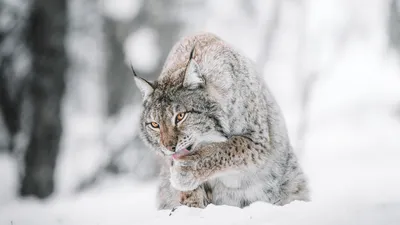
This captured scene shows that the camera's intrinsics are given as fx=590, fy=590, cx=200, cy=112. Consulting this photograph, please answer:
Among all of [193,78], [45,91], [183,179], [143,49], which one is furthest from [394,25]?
[183,179]

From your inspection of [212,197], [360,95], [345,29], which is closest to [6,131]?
[212,197]

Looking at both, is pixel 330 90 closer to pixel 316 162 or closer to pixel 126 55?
pixel 316 162

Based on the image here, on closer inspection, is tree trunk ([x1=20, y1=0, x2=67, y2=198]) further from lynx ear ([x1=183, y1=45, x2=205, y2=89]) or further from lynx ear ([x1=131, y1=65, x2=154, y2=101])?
lynx ear ([x1=183, y1=45, x2=205, y2=89])

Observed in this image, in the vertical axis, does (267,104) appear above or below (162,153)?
above

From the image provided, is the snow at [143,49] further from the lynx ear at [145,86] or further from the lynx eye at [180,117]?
the lynx eye at [180,117]

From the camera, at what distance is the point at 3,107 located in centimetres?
848

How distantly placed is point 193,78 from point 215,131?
0.38m

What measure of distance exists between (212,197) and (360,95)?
9.67 meters

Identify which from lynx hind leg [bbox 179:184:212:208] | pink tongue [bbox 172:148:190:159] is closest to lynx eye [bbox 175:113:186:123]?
pink tongue [bbox 172:148:190:159]

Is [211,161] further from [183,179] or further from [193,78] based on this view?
[193,78]

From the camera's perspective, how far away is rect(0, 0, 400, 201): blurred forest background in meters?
8.14

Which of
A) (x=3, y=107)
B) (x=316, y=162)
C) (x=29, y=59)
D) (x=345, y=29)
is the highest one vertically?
(x=345, y=29)

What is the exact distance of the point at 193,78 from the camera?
3891 mm

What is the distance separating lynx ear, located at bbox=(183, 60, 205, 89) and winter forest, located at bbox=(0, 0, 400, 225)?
2.69ft
